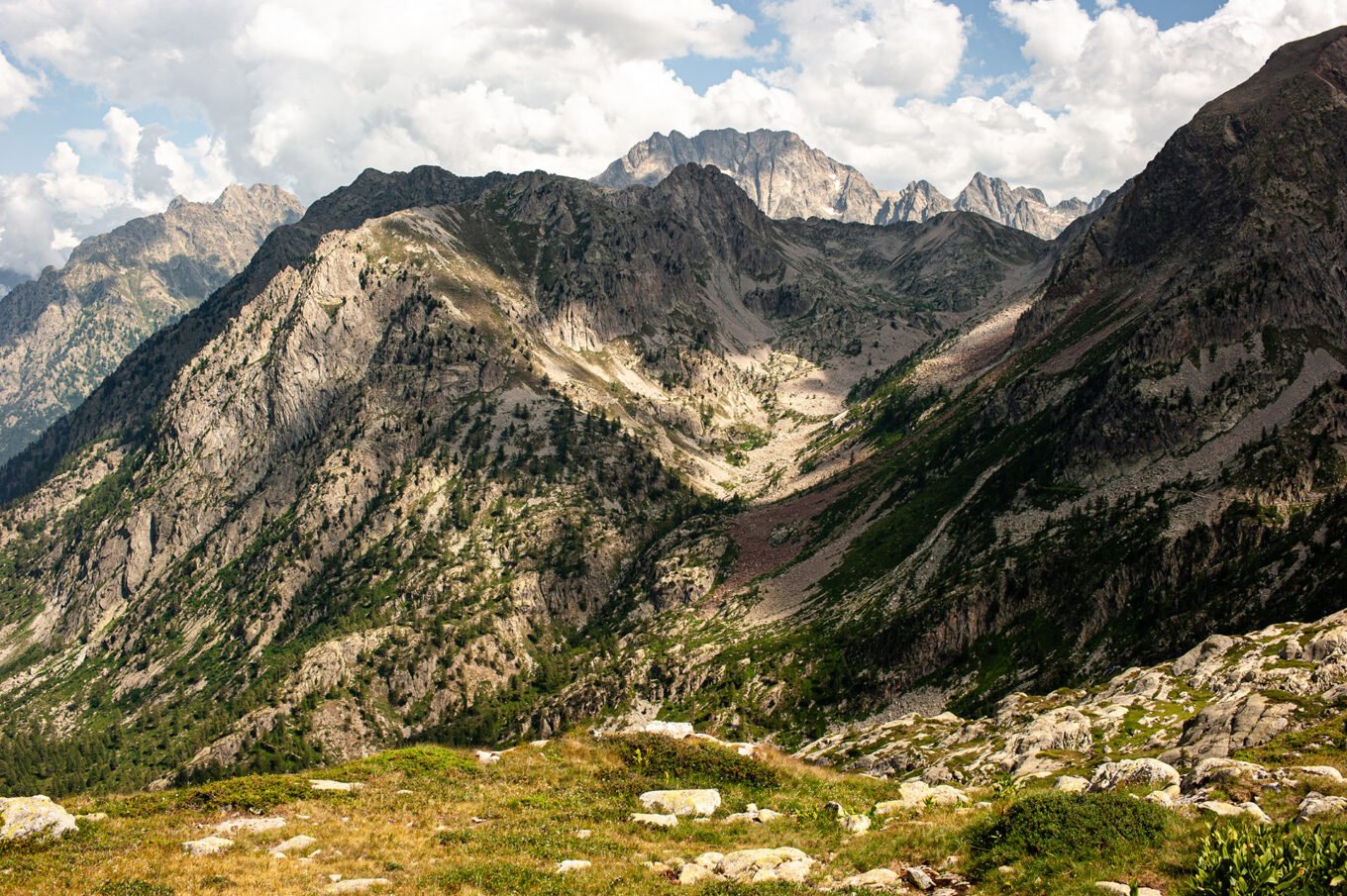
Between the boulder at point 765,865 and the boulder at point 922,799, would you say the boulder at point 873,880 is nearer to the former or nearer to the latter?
the boulder at point 765,865

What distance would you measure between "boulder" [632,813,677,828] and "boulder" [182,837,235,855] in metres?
17.2

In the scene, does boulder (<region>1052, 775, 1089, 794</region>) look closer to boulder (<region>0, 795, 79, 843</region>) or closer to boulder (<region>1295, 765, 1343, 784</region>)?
boulder (<region>1295, 765, 1343, 784</region>)

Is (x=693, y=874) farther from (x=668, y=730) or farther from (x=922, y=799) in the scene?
(x=668, y=730)

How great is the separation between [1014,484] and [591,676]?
101842 millimetres

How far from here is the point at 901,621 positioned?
119 meters

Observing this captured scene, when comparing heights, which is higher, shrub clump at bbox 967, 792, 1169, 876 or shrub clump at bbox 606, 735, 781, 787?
shrub clump at bbox 967, 792, 1169, 876

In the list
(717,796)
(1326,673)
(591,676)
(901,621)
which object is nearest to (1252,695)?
(1326,673)

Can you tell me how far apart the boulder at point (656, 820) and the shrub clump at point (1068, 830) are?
1352 centimetres

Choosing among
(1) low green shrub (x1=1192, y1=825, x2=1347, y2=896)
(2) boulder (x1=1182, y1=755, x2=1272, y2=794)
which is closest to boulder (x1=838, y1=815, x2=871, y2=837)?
(2) boulder (x1=1182, y1=755, x2=1272, y2=794)

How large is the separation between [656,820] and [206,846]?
61.4 feet

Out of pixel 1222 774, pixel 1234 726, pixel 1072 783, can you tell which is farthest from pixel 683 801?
pixel 1234 726

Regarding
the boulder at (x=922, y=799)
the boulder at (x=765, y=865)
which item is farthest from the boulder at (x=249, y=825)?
the boulder at (x=922, y=799)

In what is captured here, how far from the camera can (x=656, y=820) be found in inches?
1436

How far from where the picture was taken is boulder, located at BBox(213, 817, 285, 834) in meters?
34.3
